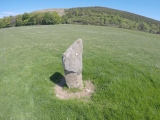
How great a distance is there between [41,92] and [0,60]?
7.05 metres

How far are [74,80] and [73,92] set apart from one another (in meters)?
0.71

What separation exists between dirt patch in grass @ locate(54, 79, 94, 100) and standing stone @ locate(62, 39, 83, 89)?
0.30 m

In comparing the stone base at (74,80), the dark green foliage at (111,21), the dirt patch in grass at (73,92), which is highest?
the stone base at (74,80)

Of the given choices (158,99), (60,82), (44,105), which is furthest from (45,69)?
(158,99)

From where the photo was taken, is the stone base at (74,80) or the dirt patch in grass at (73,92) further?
the stone base at (74,80)

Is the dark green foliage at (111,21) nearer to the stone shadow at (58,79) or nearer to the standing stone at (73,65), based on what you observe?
the stone shadow at (58,79)

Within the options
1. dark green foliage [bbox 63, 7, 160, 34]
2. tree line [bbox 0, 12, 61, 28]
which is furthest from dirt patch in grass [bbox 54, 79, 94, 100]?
dark green foliage [bbox 63, 7, 160, 34]

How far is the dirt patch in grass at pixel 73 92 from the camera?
9727mm

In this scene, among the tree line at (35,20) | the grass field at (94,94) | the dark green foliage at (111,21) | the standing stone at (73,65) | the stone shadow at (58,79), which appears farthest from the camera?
the dark green foliage at (111,21)

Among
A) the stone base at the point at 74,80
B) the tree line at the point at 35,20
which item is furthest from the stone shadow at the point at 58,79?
the tree line at the point at 35,20

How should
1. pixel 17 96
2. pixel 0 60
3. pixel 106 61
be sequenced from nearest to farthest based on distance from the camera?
pixel 17 96 < pixel 106 61 < pixel 0 60

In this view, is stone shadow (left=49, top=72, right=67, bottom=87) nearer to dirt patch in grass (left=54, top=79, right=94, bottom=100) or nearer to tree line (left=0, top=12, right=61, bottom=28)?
dirt patch in grass (left=54, top=79, right=94, bottom=100)

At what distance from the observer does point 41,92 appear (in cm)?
1006

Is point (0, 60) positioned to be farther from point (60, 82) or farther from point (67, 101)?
point (67, 101)
